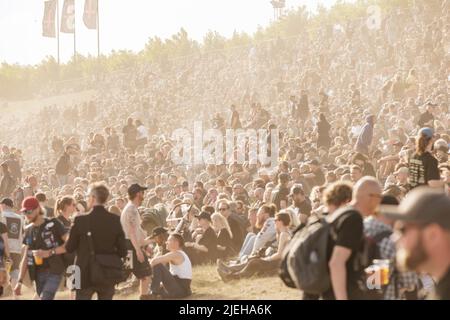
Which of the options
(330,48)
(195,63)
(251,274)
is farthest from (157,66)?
(251,274)

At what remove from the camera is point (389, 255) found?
7414mm

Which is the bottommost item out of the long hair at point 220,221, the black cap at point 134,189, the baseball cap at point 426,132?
the long hair at point 220,221

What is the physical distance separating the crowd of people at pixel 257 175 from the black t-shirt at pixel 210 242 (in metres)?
0.03

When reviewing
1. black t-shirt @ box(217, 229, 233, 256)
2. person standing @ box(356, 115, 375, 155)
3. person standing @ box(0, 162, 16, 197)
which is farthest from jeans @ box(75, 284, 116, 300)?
person standing @ box(0, 162, 16, 197)

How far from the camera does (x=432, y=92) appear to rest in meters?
28.2

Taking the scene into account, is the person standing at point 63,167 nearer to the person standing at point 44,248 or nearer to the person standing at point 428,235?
the person standing at point 44,248

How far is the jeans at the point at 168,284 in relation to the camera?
14.6 meters

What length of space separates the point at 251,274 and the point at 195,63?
1599 inches

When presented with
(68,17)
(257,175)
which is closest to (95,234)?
(257,175)

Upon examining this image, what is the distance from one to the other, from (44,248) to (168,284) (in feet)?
11.6

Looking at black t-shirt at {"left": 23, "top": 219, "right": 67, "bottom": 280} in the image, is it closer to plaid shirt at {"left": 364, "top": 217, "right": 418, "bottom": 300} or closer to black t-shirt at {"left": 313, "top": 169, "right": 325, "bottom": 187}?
plaid shirt at {"left": 364, "top": 217, "right": 418, "bottom": 300}

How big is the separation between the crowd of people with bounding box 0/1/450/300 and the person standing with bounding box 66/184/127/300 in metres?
0.01

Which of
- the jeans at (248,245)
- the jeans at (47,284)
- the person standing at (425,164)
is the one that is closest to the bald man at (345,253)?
the person standing at (425,164)
